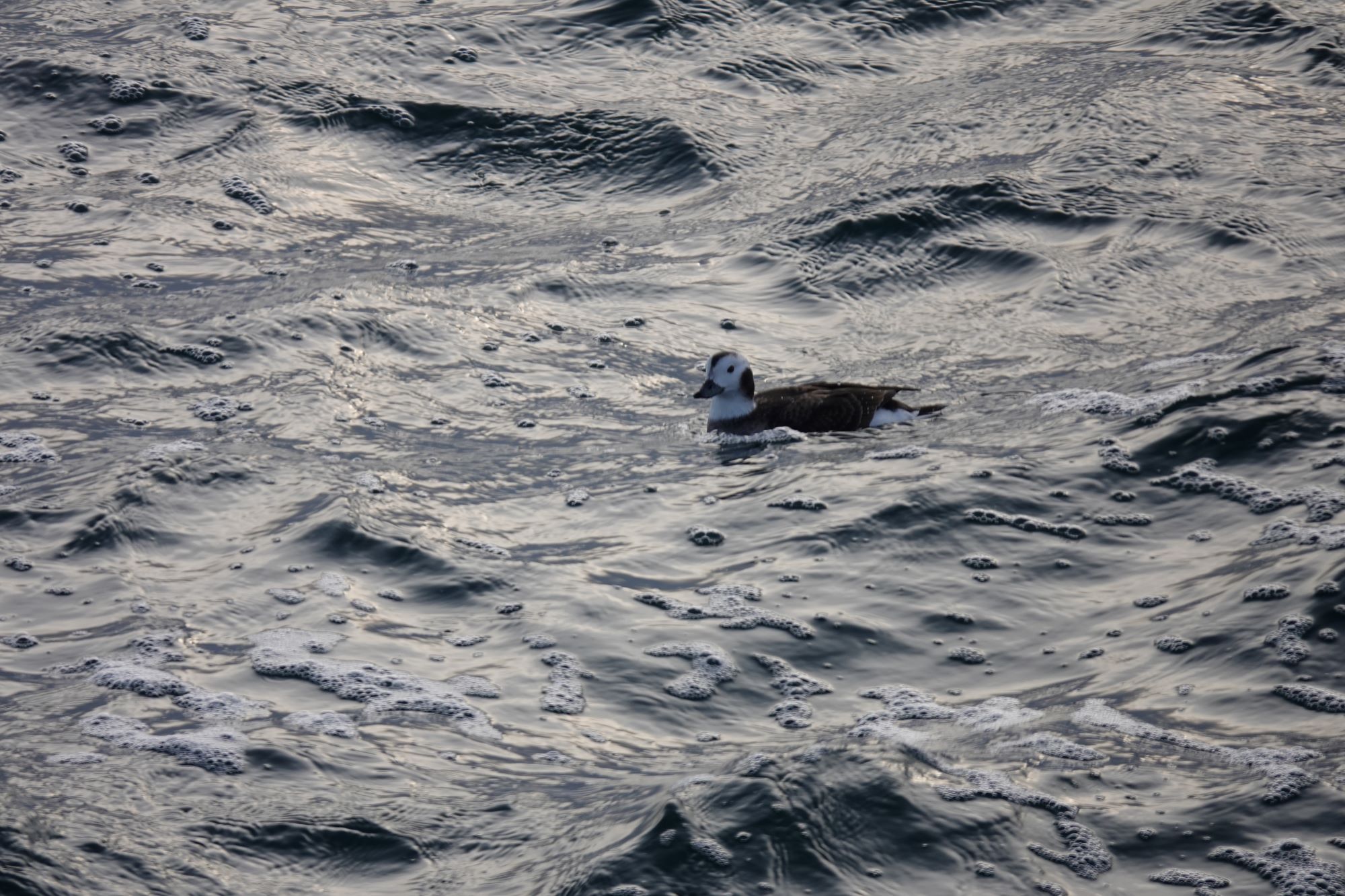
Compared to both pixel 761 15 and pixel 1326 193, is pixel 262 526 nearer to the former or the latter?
pixel 1326 193

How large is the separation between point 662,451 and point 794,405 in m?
0.90

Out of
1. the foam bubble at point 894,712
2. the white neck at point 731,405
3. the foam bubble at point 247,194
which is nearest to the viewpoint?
the foam bubble at point 894,712

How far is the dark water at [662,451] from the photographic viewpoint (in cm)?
493

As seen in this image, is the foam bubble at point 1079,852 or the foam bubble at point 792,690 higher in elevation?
the foam bubble at point 1079,852

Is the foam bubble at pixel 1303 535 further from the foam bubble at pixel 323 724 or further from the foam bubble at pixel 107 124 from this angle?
the foam bubble at pixel 107 124

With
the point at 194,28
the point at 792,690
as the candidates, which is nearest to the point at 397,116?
the point at 194,28

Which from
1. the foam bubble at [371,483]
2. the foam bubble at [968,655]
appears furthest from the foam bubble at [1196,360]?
the foam bubble at [371,483]

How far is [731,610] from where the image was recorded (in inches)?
262

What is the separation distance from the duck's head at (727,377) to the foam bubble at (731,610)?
246 cm

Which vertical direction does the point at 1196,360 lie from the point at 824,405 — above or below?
above

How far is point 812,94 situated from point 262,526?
7948mm

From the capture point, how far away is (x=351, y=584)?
22.8 feet

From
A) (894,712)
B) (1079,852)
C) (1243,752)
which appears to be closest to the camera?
(1079,852)

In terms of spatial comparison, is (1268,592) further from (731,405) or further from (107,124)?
(107,124)
